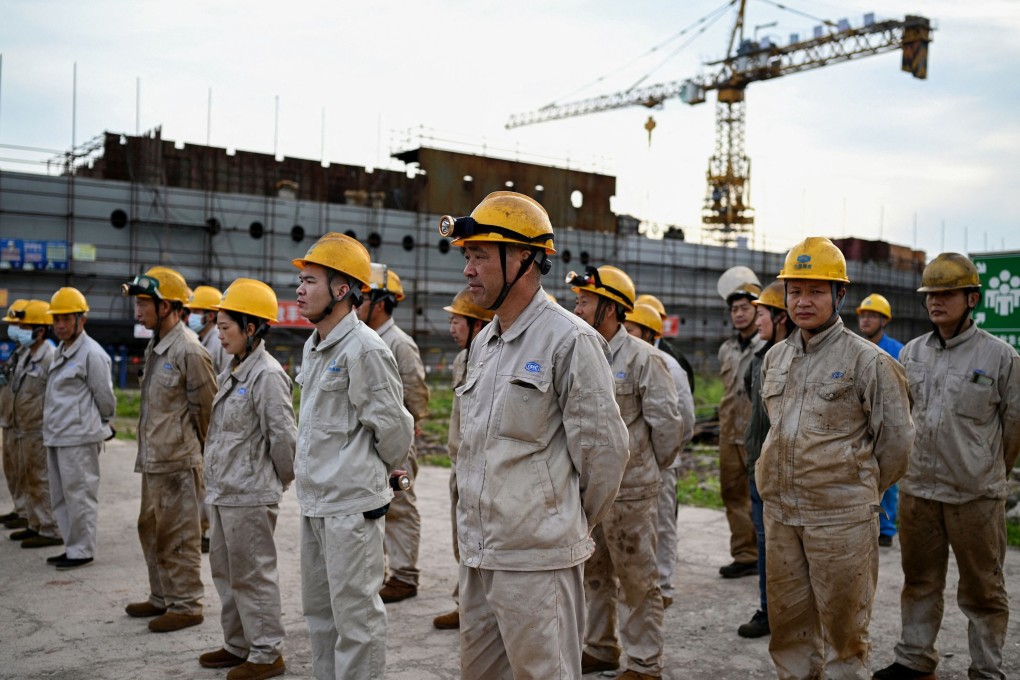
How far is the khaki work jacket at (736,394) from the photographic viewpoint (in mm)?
7324

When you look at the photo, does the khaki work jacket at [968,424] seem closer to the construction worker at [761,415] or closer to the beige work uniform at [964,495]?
the beige work uniform at [964,495]

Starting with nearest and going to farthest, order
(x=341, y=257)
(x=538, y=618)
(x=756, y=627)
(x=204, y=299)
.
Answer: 1. (x=538, y=618)
2. (x=341, y=257)
3. (x=756, y=627)
4. (x=204, y=299)

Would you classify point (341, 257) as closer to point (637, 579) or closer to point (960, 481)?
point (637, 579)

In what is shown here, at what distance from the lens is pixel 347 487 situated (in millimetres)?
4117

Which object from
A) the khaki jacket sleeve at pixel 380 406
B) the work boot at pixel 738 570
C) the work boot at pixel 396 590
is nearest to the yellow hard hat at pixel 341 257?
the khaki jacket sleeve at pixel 380 406

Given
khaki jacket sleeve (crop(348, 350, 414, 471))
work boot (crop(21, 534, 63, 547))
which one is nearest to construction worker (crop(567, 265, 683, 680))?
khaki jacket sleeve (crop(348, 350, 414, 471))

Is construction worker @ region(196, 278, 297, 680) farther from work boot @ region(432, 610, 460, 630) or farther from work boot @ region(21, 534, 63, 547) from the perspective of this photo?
work boot @ region(21, 534, 63, 547)

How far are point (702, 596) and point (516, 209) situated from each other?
4490mm

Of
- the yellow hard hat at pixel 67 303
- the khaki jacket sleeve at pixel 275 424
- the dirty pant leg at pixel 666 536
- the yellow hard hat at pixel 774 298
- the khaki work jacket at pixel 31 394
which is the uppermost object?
the yellow hard hat at pixel 774 298

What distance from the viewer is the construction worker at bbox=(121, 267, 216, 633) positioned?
580 centimetres

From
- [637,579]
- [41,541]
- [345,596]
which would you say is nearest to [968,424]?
[637,579]

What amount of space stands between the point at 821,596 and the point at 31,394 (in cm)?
796

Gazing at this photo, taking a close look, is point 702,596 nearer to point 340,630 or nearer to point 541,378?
point 340,630

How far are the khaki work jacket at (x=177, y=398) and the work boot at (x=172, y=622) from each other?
38.0 inches
